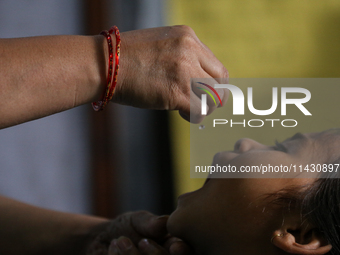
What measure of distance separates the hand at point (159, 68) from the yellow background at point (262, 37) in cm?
87

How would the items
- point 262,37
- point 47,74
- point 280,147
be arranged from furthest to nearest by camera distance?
point 262,37, point 280,147, point 47,74

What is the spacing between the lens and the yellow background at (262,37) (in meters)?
1.30

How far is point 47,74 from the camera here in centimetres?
46

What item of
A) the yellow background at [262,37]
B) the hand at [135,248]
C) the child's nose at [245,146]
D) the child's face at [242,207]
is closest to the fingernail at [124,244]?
the hand at [135,248]

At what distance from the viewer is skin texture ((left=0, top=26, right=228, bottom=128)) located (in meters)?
0.45

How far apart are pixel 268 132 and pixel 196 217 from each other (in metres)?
0.42

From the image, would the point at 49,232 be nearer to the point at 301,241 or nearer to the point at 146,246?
the point at 146,246

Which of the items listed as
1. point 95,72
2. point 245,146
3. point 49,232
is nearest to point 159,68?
point 95,72

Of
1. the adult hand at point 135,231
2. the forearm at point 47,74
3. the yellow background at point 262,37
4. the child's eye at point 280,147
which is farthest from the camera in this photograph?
the yellow background at point 262,37

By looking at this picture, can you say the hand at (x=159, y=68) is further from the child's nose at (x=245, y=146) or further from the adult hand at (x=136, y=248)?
the adult hand at (x=136, y=248)

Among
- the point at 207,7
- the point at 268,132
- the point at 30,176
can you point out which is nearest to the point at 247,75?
the point at 207,7

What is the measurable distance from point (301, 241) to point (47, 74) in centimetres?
48

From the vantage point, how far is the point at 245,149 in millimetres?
640

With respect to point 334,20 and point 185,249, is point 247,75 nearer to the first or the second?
point 334,20
